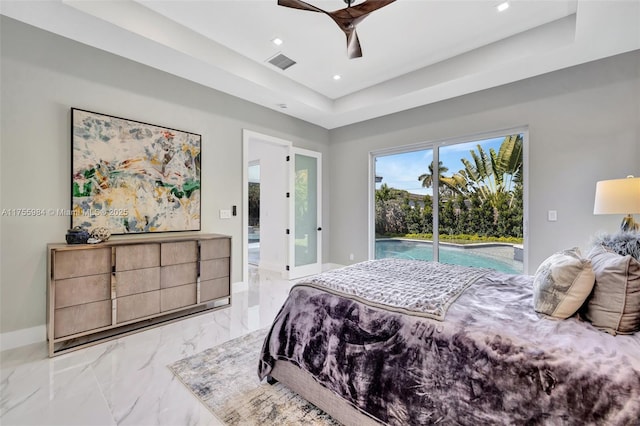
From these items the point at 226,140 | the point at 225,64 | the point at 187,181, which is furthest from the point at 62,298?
the point at 225,64

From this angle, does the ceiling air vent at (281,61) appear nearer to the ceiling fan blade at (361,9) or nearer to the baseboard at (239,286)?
the ceiling fan blade at (361,9)

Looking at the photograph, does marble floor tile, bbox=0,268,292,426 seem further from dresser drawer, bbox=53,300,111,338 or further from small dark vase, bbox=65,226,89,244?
small dark vase, bbox=65,226,89,244

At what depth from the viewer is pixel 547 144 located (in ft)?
10.8

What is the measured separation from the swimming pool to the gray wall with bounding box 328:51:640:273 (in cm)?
30

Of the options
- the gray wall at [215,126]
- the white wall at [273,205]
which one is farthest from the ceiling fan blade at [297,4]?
the white wall at [273,205]

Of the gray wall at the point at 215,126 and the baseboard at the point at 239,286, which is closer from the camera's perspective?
the gray wall at the point at 215,126

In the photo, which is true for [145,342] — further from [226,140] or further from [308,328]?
[226,140]

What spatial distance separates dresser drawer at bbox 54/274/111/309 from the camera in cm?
229

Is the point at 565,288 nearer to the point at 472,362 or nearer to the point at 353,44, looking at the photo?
the point at 472,362

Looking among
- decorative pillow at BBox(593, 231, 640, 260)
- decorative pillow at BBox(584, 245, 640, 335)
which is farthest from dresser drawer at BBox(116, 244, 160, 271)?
decorative pillow at BBox(593, 231, 640, 260)

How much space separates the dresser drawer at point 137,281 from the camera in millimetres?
2596

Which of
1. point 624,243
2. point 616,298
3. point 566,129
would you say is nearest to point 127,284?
point 616,298

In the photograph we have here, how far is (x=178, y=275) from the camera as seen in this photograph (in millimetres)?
3012

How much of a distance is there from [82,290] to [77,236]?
0.48m
